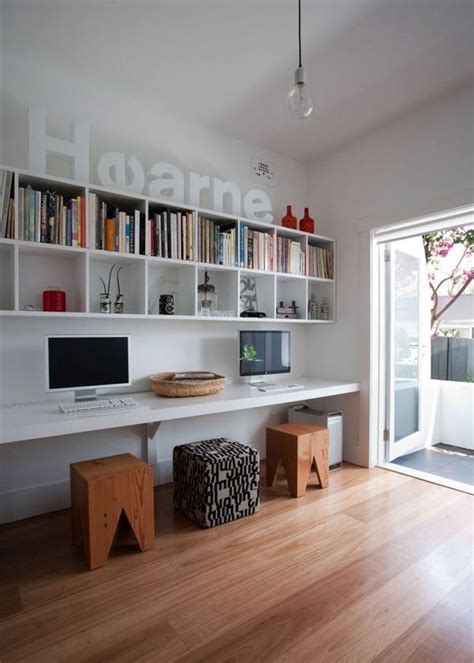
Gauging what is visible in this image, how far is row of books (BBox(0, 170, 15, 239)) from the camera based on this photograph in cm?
196

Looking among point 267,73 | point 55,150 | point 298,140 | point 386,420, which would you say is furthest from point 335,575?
point 298,140

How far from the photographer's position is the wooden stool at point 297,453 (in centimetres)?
262

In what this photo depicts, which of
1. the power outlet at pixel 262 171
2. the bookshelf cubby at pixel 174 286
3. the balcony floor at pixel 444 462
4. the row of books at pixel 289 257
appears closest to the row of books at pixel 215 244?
the bookshelf cubby at pixel 174 286

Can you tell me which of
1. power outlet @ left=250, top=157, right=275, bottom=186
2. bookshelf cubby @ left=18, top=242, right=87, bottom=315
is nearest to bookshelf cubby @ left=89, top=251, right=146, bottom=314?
bookshelf cubby @ left=18, top=242, right=87, bottom=315

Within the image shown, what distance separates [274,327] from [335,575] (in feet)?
6.70

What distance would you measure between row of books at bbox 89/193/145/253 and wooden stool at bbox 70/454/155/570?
1213mm

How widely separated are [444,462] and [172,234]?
9.69 feet

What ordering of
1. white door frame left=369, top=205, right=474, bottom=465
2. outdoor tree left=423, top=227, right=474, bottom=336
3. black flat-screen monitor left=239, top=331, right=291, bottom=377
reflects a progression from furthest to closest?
outdoor tree left=423, top=227, right=474, bottom=336 → white door frame left=369, top=205, right=474, bottom=465 → black flat-screen monitor left=239, top=331, right=291, bottom=377

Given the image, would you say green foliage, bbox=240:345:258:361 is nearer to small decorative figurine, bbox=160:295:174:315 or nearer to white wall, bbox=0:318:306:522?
white wall, bbox=0:318:306:522

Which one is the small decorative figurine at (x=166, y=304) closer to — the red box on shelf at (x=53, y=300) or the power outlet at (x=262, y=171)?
the red box on shelf at (x=53, y=300)

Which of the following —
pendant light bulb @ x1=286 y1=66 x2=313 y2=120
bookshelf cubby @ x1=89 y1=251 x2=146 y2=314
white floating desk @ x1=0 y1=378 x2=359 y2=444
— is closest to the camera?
pendant light bulb @ x1=286 y1=66 x2=313 y2=120

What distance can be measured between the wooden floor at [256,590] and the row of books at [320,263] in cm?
185

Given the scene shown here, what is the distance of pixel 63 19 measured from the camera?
204cm

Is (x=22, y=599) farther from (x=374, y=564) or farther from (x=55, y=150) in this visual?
(x=55, y=150)
